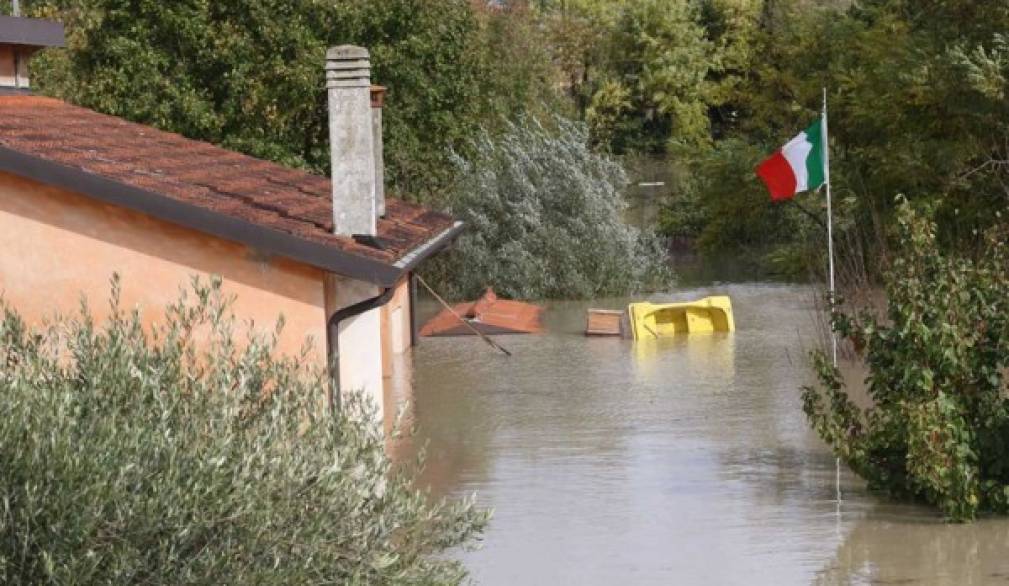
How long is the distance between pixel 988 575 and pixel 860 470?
95.6 inches

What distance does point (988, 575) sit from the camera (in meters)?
12.8

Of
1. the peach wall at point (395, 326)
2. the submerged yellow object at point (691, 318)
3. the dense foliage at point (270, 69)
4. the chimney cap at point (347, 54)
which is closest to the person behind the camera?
the chimney cap at point (347, 54)

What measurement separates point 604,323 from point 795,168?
21.7 ft

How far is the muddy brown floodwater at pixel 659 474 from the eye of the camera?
1330cm

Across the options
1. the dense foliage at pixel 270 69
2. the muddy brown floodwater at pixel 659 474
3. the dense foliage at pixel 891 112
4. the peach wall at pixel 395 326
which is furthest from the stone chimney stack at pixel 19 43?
the dense foliage at pixel 270 69

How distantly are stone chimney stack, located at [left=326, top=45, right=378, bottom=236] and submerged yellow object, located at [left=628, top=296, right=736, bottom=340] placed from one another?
1471 cm

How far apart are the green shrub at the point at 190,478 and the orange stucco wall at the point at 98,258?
4.20 m

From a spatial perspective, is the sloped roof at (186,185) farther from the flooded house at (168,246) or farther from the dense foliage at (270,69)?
the dense foliage at (270,69)

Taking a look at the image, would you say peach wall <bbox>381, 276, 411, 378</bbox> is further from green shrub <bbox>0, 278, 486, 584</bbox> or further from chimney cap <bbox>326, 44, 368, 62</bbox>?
green shrub <bbox>0, 278, 486, 584</bbox>

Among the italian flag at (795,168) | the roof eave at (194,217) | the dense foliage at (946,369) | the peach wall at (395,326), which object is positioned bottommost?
the peach wall at (395,326)

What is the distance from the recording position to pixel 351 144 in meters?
15.2

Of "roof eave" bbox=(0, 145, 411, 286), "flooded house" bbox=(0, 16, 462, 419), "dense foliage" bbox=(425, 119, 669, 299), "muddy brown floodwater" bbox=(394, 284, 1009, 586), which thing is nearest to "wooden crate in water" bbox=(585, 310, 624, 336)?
"muddy brown floodwater" bbox=(394, 284, 1009, 586)

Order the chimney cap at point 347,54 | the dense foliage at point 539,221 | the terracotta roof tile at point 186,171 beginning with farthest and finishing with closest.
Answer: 1. the dense foliage at point 539,221
2. the chimney cap at point 347,54
3. the terracotta roof tile at point 186,171

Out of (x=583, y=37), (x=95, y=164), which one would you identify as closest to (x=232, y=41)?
(x=95, y=164)
